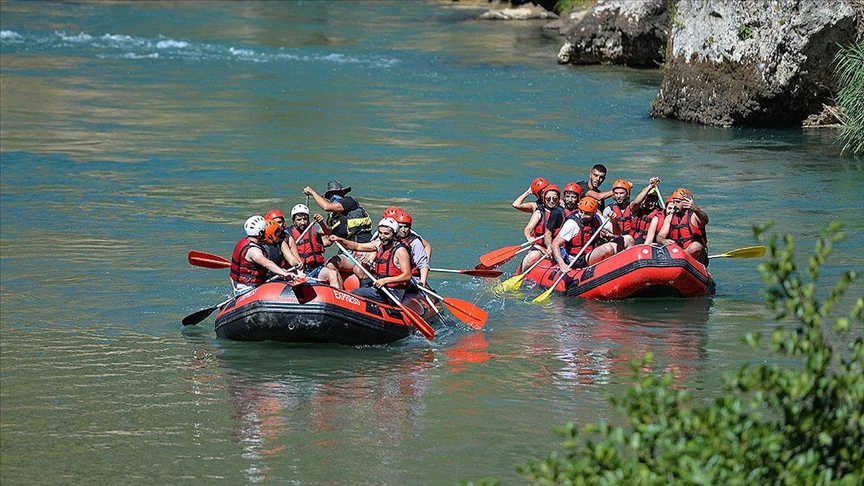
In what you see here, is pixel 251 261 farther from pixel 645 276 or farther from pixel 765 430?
pixel 765 430

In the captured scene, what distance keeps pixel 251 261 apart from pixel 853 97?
11932 millimetres

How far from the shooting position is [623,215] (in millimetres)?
14383

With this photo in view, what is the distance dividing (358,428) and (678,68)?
54.6ft

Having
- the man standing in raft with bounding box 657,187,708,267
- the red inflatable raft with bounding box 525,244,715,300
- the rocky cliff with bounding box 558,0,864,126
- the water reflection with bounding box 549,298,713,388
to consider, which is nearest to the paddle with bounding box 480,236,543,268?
the red inflatable raft with bounding box 525,244,715,300

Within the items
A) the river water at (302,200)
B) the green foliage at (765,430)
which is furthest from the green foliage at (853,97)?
the green foliage at (765,430)

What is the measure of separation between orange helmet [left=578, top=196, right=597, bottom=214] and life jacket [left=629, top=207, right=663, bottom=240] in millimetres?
648

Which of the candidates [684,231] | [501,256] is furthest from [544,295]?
[684,231]

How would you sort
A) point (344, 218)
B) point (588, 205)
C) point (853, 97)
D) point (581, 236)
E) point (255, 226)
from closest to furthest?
point (255, 226)
point (344, 218)
point (588, 205)
point (581, 236)
point (853, 97)

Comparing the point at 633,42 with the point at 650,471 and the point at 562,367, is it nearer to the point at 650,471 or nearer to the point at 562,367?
the point at 562,367

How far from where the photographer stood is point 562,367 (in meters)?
11.2

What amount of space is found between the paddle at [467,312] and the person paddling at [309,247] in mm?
1008

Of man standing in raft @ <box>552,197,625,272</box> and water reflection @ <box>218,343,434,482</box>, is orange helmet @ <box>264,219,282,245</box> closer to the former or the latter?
water reflection @ <box>218,343,434,482</box>

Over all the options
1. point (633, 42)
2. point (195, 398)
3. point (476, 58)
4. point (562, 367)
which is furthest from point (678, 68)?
point (195, 398)

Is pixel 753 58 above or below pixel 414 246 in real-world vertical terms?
above
